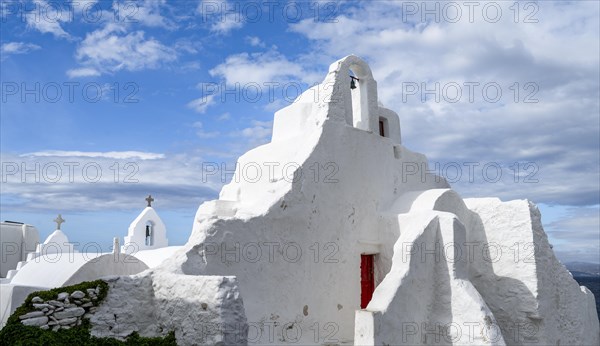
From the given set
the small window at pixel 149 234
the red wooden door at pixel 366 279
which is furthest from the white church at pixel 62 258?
the red wooden door at pixel 366 279

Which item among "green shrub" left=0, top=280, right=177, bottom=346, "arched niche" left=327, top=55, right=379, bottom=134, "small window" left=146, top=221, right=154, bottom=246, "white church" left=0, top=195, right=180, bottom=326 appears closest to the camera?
"green shrub" left=0, top=280, right=177, bottom=346

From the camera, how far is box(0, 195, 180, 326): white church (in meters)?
9.66

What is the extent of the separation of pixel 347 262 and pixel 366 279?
892mm

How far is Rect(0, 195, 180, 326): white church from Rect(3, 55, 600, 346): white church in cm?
16

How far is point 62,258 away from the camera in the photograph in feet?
36.3

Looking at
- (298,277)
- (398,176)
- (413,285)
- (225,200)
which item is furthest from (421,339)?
(225,200)

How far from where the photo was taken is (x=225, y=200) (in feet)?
41.0

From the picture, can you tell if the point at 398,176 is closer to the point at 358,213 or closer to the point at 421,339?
the point at 358,213

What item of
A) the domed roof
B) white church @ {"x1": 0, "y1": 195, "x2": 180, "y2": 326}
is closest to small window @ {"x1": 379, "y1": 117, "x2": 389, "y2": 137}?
white church @ {"x1": 0, "y1": 195, "x2": 180, "y2": 326}

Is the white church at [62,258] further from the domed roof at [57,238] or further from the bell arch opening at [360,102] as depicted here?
the bell arch opening at [360,102]

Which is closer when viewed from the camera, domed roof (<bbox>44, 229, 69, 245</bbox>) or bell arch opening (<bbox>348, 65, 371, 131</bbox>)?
bell arch opening (<bbox>348, 65, 371, 131</bbox>)

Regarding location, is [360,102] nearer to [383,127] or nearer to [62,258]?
[383,127]

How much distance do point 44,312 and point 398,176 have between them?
28.6 ft

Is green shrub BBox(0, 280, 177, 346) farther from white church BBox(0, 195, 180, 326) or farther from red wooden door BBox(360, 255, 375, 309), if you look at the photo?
red wooden door BBox(360, 255, 375, 309)
